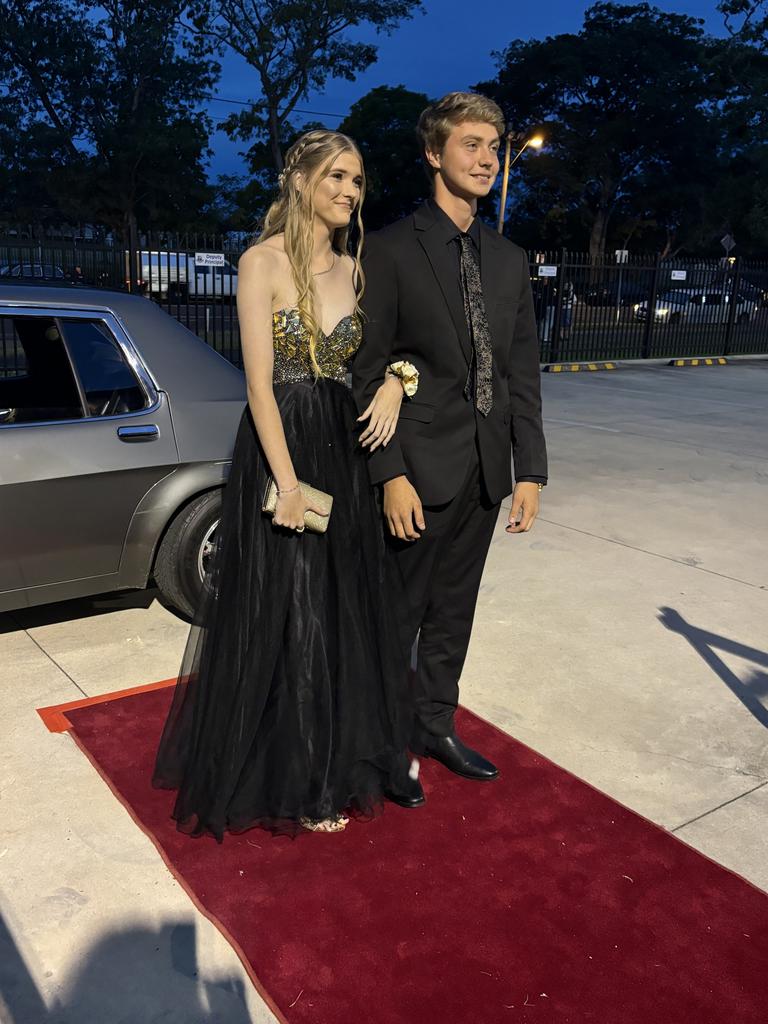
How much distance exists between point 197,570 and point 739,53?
4706cm

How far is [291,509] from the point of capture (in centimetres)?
259

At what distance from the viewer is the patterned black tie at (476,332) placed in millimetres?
2691

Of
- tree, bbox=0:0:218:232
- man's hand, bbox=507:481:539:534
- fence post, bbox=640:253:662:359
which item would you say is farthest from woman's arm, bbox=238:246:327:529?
tree, bbox=0:0:218:232

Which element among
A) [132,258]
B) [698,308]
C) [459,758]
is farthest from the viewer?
[698,308]

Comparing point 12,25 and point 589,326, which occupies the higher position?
point 12,25

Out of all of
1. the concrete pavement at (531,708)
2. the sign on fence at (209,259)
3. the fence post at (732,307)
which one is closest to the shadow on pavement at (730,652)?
the concrete pavement at (531,708)

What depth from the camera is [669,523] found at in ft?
21.8

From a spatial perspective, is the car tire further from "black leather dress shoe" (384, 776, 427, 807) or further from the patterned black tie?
the patterned black tie

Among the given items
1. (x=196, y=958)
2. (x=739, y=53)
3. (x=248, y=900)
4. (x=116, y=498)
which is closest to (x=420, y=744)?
(x=248, y=900)

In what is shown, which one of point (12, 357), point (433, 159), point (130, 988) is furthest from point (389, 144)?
point (130, 988)

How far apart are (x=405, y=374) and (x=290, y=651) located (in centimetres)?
89

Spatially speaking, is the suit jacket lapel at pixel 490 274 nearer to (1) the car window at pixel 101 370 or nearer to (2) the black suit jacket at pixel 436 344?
(2) the black suit jacket at pixel 436 344

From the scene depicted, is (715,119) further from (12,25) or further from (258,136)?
(12,25)

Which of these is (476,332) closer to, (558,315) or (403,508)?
(403,508)
